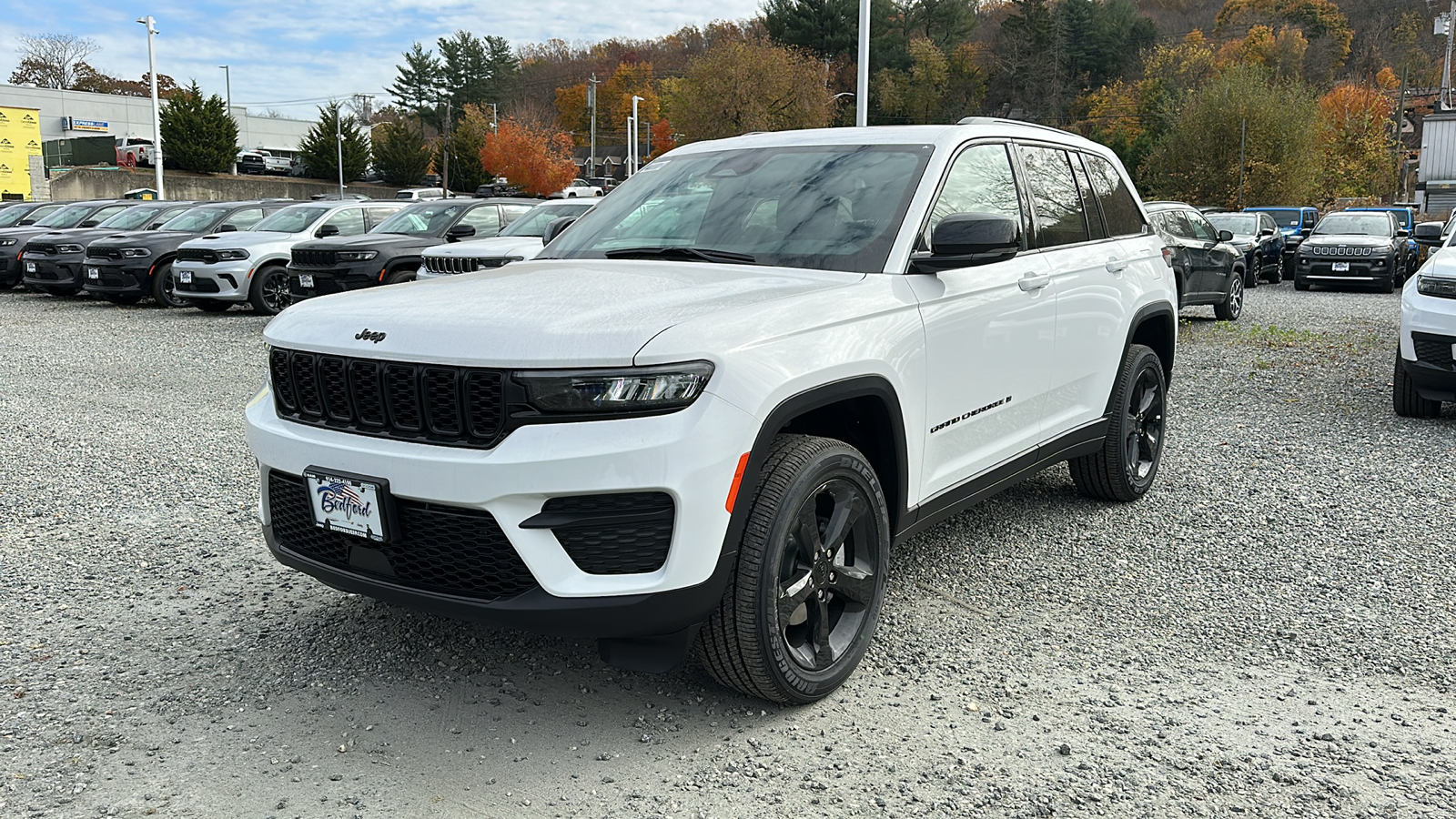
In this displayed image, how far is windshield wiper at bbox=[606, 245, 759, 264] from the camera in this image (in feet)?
12.8

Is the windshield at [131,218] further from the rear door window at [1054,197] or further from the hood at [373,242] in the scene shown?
the rear door window at [1054,197]

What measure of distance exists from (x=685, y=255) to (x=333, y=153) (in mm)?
70488

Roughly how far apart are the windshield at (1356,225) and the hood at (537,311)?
22.2 meters

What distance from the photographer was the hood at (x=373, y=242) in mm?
13258

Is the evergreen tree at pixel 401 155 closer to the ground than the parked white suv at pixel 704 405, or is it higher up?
higher up

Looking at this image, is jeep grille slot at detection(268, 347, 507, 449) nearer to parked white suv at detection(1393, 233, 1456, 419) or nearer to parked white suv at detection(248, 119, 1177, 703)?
parked white suv at detection(248, 119, 1177, 703)

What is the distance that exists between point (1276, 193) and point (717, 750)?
1714 inches

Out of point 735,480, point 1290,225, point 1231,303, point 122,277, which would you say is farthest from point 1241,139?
point 735,480

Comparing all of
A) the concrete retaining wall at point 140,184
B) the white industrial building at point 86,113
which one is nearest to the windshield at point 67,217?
the concrete retaining wall at point 140,184

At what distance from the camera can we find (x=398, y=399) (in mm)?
3010

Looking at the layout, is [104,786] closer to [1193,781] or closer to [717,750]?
[717,750]

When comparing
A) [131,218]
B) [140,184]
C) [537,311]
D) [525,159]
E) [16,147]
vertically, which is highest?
[525,159]

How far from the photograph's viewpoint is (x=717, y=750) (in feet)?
10.3

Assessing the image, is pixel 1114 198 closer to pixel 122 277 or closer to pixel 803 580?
pixel 803 580
